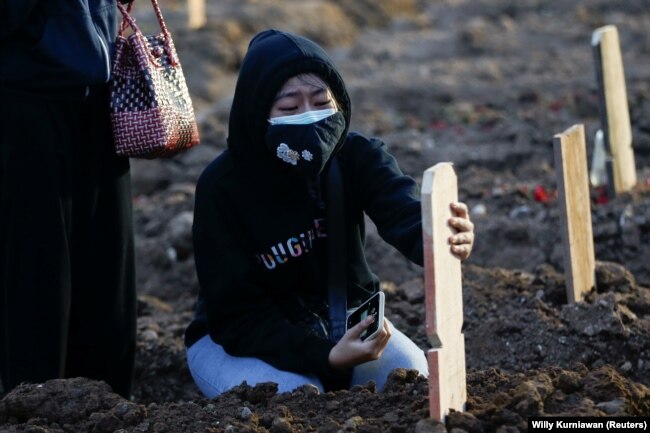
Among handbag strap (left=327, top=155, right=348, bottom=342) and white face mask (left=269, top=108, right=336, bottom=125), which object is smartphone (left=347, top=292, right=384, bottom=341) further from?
white face mask (left=269, top=108, right=336, bottom=125)

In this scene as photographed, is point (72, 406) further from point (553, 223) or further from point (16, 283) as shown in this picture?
point (553, 223)

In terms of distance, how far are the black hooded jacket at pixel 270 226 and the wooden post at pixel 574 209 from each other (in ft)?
3.38

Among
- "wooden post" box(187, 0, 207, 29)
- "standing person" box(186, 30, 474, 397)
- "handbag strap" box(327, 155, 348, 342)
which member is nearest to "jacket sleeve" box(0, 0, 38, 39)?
"standing person" box(186, 30, 474, 397)

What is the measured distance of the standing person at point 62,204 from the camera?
3.94m

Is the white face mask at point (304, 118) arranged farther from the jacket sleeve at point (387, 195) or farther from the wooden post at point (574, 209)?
the wooden post at point (574, 209)

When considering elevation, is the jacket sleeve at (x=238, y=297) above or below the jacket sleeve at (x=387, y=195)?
below

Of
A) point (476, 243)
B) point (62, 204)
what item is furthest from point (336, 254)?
point (476, 243)

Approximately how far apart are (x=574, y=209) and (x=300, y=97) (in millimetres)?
1551

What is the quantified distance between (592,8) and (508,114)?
751 cm

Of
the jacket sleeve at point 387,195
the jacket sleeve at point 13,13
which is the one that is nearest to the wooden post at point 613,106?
the jacket sleeve at point 387,195

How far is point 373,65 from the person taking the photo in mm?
14273

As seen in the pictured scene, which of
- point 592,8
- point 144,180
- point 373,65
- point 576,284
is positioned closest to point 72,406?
point 576,284

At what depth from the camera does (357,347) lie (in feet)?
12.2

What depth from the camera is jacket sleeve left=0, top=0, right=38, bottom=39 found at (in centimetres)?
385
